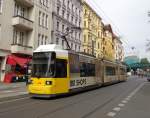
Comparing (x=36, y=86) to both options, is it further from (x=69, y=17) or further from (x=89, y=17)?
(x=89, y=17)

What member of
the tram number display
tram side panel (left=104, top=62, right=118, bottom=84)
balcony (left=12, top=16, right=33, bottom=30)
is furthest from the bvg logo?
balcony (left=12, top=16, right=33, bottom=30)

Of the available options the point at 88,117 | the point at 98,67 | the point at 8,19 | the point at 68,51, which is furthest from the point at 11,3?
the point at 88,117

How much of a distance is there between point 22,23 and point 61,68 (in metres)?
20.6

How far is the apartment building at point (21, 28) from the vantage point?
3528 cm

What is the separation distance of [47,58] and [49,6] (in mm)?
30414

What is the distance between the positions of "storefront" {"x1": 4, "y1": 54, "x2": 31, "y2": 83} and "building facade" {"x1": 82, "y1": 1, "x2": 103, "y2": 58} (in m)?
25.7

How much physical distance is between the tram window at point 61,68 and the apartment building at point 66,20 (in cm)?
2979

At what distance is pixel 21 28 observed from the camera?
3881cm

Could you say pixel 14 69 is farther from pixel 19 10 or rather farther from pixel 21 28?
pixel 19 10

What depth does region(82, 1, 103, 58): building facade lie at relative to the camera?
2638 inches

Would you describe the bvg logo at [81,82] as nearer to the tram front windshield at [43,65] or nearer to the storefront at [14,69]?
the tram front windshield at [43,65]

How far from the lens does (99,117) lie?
1083 centimetres

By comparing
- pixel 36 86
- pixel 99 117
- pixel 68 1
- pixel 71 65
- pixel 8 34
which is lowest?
pixel 99 117

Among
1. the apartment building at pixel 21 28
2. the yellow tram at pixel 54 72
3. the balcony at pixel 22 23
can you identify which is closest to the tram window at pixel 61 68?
the yellow tram at pixel 54 72
